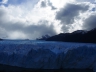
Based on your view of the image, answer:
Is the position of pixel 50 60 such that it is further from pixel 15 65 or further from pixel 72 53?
pixel 15 65

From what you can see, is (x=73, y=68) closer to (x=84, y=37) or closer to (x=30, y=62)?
(x=30, y=62)

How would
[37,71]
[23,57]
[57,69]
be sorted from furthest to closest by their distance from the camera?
1. [23,57]
2. [57,69]
3. [37,71]

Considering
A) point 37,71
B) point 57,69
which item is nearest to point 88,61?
point 57,69

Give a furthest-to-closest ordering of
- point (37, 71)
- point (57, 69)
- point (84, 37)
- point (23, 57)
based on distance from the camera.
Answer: point (84, 37), point (23, 57), point (57, 69), point (37, 71)

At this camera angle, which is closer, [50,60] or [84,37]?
[50,60]

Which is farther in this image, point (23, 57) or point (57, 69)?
point (23, 57)

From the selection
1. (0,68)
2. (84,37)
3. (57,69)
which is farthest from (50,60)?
(84,37)

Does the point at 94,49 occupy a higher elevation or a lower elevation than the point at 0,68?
higher

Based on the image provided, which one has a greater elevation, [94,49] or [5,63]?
[94,49]

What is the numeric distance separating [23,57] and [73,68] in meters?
6.43

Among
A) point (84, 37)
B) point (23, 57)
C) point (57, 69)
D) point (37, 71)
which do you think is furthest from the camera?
point (84, 37)

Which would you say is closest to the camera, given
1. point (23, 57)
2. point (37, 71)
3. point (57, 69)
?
point (37, 71)

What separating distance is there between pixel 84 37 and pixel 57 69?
117m

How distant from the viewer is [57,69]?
945 inches
